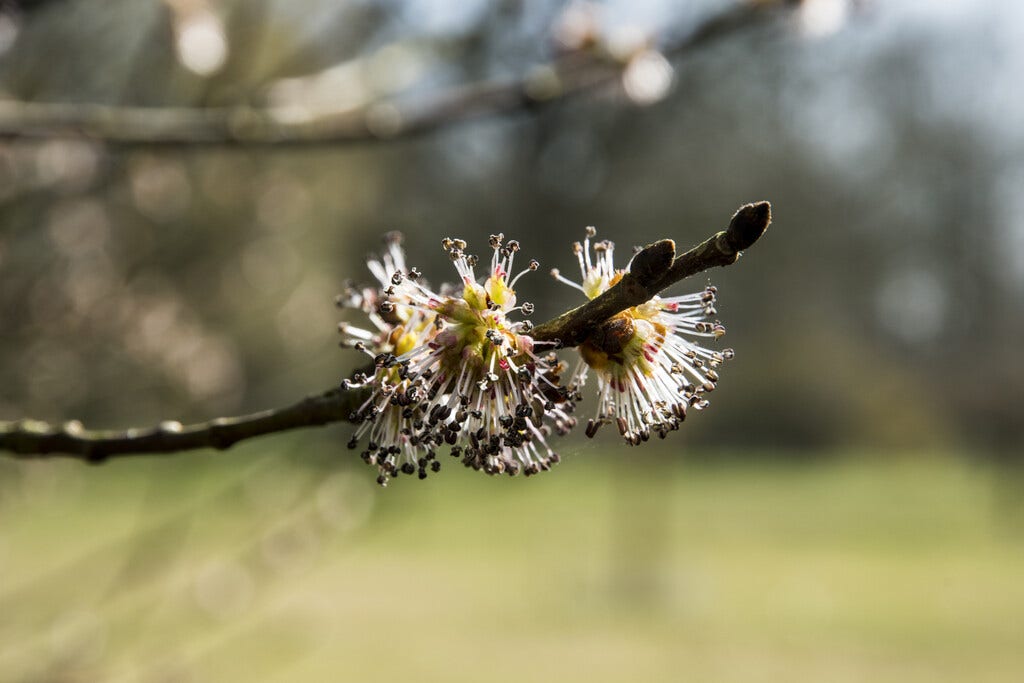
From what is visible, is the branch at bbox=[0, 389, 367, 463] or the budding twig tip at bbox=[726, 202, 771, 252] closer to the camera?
the budding twig tip at bbox=[726, 202, 771, 252]

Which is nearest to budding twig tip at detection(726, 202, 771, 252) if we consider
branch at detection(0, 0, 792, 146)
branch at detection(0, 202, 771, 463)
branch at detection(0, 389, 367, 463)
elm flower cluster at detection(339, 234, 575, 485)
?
branch at detection(0, 202, 771, 463)

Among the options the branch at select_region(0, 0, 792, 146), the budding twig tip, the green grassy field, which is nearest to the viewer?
the budding twig tip

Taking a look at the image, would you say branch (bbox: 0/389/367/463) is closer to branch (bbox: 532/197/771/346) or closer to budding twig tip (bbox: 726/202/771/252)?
branch (bbox: 532/197/771/346)

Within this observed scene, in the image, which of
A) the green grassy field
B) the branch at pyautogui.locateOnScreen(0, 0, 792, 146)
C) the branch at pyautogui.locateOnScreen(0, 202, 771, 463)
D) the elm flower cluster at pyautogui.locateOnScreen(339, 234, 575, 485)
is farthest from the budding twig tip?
the green grassy field

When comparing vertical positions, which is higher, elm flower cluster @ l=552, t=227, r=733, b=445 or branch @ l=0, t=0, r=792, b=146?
branch @ l=0, t=0, r=792, b=146

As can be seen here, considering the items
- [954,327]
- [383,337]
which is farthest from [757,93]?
[383,337]

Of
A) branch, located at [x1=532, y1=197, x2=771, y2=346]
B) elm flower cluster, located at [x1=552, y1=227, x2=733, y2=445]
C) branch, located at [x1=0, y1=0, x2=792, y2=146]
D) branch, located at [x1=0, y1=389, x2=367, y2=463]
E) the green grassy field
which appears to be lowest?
the green grassy field

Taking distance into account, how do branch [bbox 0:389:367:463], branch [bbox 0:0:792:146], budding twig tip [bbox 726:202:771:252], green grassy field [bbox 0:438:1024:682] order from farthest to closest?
green grassy field [bbox 0:438:1024:682] < branch [bbox 0:0:792:146] < branch [bbox 0:389:367:463] < budding twig tip [bbox 726:202:771:252]

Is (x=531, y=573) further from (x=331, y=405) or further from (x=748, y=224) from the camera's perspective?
(x=748, y=224)
